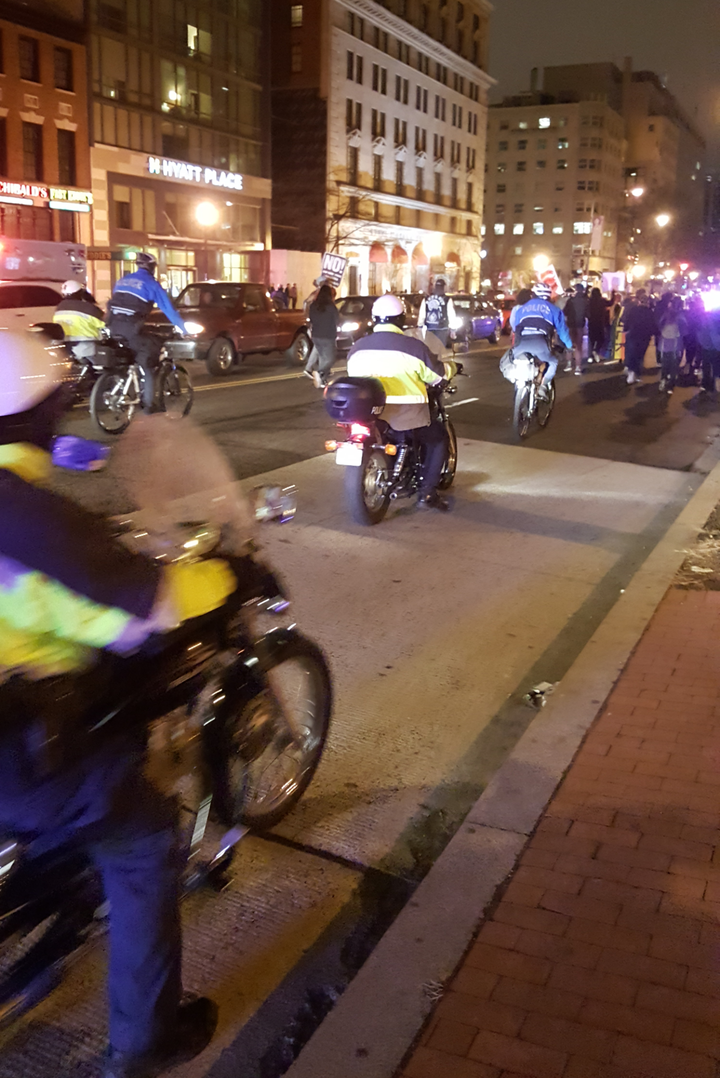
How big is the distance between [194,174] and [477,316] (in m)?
16.8

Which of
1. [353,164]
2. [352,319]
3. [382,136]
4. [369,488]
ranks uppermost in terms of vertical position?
[382,136]

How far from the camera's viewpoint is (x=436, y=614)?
6.44m

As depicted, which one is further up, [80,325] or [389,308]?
[389,308]

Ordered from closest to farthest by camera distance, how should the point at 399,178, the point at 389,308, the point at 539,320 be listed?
the point at 389,308 → the point at 539,320 → the point at 399,178

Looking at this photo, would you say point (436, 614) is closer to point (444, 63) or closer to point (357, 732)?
point (357, 732)

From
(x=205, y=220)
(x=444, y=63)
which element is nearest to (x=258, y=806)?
(x=205, y=220)

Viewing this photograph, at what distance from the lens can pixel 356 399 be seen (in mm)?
7805

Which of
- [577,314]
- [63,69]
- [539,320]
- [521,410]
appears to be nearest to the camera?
[521,410]

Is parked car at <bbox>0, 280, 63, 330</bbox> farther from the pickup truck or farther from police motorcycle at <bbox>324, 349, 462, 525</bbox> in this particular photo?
police motorcycle at <bbox>324, 349, 462, 525</bbox>

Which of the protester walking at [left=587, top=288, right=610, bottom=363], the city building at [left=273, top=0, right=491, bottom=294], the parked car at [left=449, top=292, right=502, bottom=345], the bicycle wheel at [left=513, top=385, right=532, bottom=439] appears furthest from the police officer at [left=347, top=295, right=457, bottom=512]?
the city building at [left=273, top=0, right=491, bottom=294]

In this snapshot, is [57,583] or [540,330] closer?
[57,583]

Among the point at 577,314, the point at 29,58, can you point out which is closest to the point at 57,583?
the point at 577,314

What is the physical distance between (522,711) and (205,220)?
136ft

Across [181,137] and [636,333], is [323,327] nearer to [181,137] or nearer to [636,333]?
[636,333]
